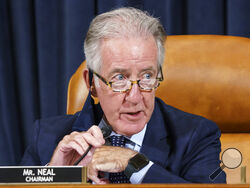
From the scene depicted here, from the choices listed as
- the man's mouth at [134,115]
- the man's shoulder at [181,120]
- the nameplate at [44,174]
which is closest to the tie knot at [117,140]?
the man's mouth at [134,115]

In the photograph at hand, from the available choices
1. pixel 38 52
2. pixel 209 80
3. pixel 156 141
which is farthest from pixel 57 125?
pixel 38 52

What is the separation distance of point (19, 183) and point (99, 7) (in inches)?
62.3

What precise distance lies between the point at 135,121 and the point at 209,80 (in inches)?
18.0

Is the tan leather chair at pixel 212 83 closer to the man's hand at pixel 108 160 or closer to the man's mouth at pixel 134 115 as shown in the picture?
the man's mouth at pixel 134 115

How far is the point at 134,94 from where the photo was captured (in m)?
1.37

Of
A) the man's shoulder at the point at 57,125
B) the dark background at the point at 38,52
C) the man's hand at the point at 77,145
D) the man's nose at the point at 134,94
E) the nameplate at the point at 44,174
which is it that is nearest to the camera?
the nameplate at the point at 44,174

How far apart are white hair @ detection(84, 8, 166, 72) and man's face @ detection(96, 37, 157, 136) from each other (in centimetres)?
2

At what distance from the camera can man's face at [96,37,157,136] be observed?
1379 millimetres

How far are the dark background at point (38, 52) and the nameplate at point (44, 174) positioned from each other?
1.48 metres

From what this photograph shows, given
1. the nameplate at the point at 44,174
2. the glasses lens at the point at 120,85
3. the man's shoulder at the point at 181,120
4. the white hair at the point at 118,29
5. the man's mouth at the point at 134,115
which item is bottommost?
the man's shoulder at the point at 181,120

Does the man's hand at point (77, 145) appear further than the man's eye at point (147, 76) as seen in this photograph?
No

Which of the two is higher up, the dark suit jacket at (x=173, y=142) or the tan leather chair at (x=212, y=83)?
the tan leather chair at (x=212, y=83)

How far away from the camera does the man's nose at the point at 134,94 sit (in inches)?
53.8

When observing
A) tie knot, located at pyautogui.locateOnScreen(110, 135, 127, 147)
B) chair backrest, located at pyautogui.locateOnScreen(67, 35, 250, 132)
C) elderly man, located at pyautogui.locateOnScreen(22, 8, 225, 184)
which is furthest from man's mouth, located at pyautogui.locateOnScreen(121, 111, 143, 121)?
chair backrest, located at pyautogui.locateOnScreen(67, 35, 250, 132)
